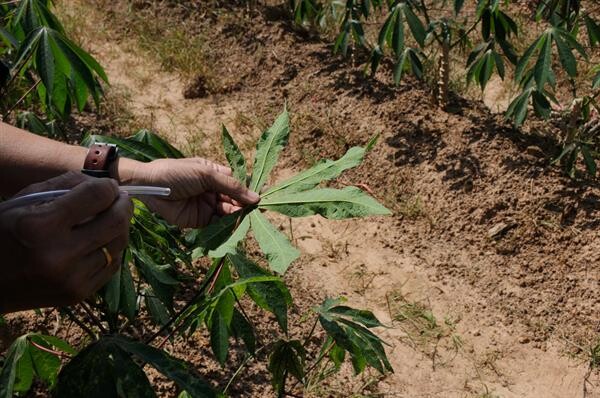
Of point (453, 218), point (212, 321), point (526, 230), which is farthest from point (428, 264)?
point (212, 321)

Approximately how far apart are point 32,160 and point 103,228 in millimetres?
533

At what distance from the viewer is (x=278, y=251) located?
107cm

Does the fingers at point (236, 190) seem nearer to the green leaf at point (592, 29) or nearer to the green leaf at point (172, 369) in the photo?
the green leaf at point (172, 369)

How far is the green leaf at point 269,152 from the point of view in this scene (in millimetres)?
1265

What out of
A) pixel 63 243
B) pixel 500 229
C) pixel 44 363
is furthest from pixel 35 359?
pixel 500 229

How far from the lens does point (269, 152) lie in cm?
127

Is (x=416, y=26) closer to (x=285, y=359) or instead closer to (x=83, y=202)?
(x=285, y=359)

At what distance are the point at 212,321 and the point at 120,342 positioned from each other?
29 centimetres

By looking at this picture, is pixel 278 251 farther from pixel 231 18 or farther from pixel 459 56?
pixel 231 18

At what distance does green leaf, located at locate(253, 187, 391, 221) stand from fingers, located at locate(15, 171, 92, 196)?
360 mm

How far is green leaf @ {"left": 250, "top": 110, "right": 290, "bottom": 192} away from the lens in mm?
1265

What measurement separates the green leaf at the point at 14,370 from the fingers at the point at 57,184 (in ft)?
1.50

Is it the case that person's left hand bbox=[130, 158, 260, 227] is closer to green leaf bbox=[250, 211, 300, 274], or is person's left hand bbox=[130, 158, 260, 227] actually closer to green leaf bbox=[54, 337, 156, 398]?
green leaf bbox=[250, 211, 300, 274]

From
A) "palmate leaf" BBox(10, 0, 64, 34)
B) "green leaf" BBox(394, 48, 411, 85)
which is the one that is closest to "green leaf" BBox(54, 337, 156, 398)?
"palmate leaf" BBox(10, 0, 64, 34)
